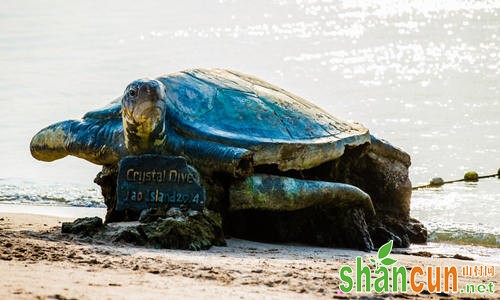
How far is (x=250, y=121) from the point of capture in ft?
28.2

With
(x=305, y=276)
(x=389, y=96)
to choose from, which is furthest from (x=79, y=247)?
(x=389, y=96)

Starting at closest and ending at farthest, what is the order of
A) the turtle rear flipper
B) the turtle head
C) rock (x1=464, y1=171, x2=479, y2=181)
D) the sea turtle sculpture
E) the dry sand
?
1. the dry sand
2. the turtle head
3. the sea turtle sculpture
4. the turtle rear flipper
5. rock (x1=464, y1=171, x2=479, y2=181)

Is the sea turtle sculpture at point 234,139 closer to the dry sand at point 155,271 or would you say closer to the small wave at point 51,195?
the dry sand at point 155,271

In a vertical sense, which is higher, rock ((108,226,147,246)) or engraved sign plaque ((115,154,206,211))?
engraved sign plaque ((115,154,206,211))

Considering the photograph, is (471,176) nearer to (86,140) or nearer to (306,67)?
(86,140)

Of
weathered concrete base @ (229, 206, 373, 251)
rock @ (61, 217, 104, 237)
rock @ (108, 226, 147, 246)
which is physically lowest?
rock @ (108, 226, 147, 246)

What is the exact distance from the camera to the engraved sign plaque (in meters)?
8.03

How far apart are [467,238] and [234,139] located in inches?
117

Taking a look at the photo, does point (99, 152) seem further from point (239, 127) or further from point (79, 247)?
point (79, 247)

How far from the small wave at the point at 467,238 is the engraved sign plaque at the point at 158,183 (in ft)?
10.2

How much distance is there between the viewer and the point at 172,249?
7.29 metres

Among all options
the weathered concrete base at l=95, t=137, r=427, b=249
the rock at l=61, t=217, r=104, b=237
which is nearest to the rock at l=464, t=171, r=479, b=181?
the weathered concrete base at l=95, t=137, r=427, b=249

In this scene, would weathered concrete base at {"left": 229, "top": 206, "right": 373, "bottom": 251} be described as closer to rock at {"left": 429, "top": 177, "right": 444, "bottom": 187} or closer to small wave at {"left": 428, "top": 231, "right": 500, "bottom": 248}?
small wave at {"left": 428, "top": 231, "right": 500, "bottom": 248}

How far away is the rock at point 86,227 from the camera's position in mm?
7544
